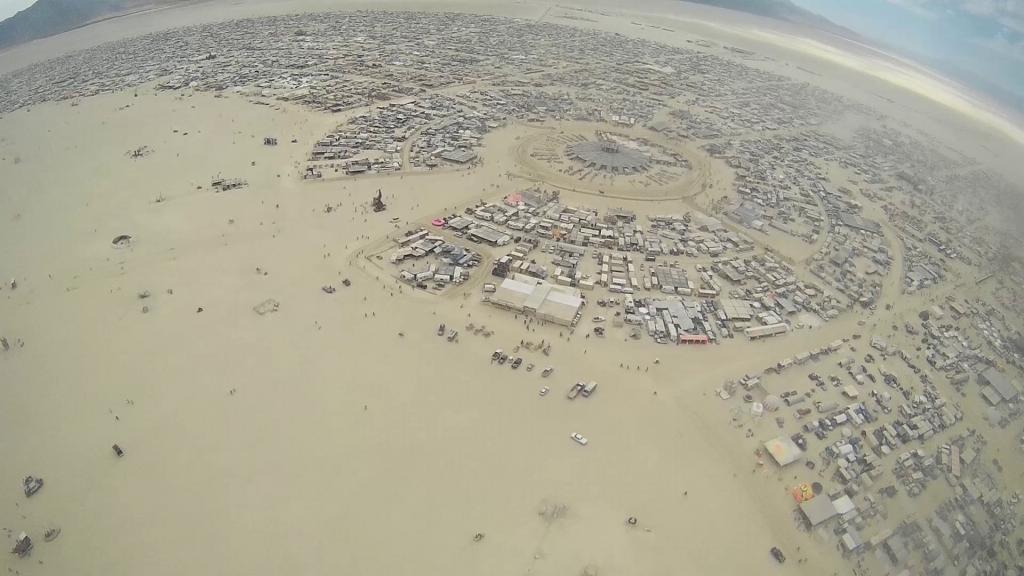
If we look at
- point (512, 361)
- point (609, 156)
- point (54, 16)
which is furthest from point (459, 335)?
point (54, 16)

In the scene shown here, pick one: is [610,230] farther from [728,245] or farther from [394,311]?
[394,311]

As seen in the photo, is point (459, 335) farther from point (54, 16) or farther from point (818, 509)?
point (54, 16)

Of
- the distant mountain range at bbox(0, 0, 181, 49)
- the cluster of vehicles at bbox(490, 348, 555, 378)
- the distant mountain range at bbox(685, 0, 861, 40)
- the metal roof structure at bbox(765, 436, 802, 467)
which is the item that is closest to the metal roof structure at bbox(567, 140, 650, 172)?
the cluster of vehicles at bbox(490, 348, 555, 378)

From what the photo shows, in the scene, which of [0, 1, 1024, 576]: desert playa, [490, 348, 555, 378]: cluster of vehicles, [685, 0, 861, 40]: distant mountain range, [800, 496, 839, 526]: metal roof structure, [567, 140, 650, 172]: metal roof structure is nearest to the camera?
[0, 1, 1024, 576]: desert playa

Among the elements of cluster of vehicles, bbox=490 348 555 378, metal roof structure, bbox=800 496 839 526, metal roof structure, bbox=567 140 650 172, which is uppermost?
metal roof structure, bbox=567 140 650 172

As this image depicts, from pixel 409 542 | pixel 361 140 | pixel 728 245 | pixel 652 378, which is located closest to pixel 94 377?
pixel 409 542

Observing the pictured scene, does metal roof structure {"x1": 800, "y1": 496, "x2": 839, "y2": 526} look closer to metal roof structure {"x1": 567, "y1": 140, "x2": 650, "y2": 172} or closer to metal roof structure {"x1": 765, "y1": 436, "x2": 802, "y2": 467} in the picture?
metal roof structure {"x1": 765, "y1": 436, "x2": 802, "y2": 467}
